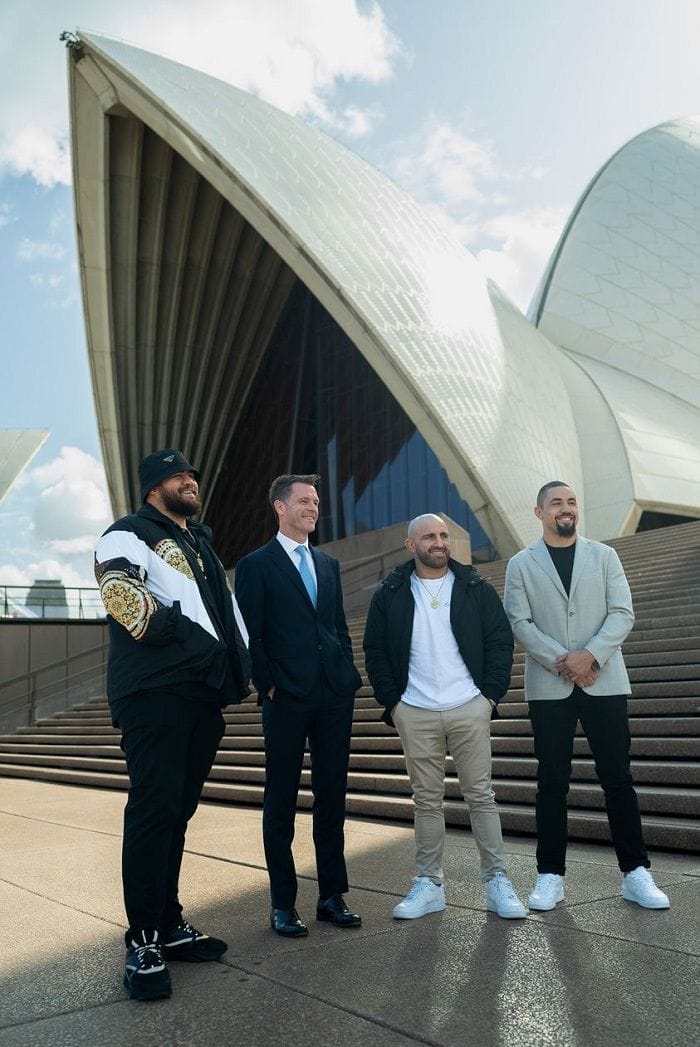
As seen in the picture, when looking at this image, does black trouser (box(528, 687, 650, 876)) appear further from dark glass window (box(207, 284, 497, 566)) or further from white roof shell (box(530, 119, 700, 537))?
white roof shell (box(530, 119, 700, 537))

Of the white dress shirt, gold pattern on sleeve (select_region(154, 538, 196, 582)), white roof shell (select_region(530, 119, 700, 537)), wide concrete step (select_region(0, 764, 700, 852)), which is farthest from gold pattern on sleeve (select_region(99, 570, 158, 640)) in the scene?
white roof shell (select_region(530, 119, 700, 537))

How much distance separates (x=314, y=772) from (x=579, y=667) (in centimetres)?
109

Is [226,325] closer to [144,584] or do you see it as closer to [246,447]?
[246,447]

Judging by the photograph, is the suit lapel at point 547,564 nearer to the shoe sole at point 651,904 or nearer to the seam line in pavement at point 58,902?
the shoe sole at point 651,904

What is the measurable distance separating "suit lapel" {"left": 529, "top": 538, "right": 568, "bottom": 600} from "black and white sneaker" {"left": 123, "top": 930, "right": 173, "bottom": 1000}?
2.07 m

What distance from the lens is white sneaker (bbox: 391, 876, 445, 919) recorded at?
3.33 metres

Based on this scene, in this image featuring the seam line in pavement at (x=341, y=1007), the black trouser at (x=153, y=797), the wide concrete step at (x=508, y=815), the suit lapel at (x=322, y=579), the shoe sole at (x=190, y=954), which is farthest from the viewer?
the wide concrete step at (x=508, y=815)

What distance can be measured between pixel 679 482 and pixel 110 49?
47.4ft

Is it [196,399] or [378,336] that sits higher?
[196,399]

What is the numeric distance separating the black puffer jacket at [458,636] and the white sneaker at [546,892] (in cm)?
67

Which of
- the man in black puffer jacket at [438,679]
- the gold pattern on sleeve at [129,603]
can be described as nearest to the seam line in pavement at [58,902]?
the man in black puffer jacket at [438,679]

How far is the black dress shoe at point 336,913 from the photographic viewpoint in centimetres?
326

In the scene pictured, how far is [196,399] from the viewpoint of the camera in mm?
26469

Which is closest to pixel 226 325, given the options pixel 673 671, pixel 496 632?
pixel 673 671
